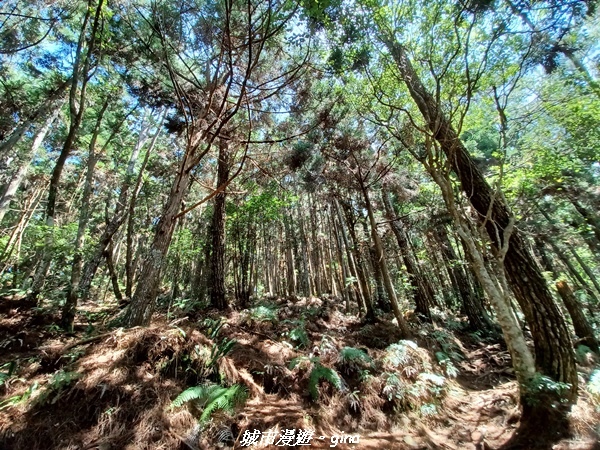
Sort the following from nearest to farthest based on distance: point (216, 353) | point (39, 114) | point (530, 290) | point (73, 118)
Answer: point (216, 353) → point (530, 290) → point (73, 118) → point (39, 114)

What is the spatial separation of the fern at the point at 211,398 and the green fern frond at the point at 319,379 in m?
1.08

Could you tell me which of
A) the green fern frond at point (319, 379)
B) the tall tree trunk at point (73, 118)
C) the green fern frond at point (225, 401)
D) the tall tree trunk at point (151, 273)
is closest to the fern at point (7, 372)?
the tall tree trunk at point (151, 273)

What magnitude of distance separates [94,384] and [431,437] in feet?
14.2

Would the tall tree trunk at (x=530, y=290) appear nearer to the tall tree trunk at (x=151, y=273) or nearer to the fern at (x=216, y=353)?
the fern at (x=216, y=353)

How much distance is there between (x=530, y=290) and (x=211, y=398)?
188 inches

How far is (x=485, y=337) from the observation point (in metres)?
9.12

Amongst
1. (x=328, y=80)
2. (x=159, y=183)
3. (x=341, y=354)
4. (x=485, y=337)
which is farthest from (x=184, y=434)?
(x=159, y=183)

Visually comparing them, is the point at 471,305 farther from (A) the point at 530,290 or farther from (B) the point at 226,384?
(B) the point at 226,384

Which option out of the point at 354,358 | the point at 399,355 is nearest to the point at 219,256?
the point at 354,358

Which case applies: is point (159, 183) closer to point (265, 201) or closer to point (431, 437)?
point (265, 201)

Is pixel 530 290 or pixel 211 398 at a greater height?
pixel 530 290

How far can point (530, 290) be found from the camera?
12.8 ft

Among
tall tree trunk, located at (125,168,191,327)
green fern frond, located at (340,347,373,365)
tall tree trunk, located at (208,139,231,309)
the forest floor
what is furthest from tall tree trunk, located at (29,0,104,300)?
green fern frond, located at (340,347,373,365)

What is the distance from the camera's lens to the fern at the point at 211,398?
111 inches
